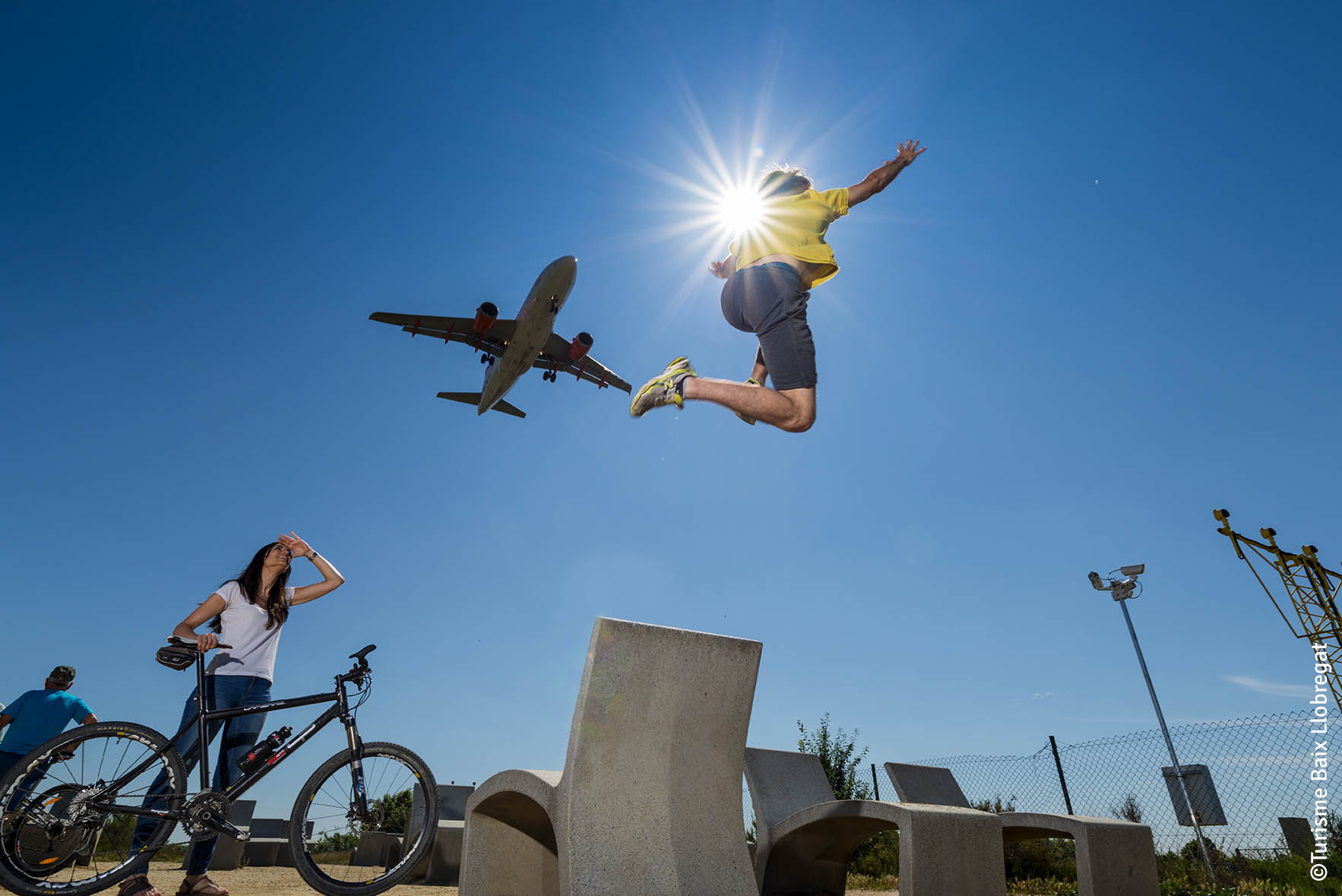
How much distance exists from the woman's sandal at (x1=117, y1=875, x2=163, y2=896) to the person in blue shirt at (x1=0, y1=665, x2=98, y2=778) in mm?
2762

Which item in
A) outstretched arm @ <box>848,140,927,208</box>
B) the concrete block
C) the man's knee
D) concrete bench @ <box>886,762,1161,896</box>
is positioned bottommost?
the concrete block

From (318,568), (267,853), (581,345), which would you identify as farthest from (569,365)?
(318,568)

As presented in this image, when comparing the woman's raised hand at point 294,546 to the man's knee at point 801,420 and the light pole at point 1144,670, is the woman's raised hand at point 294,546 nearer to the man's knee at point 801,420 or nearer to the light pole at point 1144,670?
the man's knee at point 801,420

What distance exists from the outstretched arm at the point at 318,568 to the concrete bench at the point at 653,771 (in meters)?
1.56

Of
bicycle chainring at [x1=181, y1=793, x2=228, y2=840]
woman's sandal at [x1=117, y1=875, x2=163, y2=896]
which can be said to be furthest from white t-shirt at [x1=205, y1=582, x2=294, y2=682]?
woman's sandal at [x1=117, y1=875, x2=163, y2=896]

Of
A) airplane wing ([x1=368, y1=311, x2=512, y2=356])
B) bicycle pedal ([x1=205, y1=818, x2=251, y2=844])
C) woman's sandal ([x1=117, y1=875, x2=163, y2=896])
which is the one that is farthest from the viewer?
airplane wing ([x1=368, y1=311, x2=512, y2=356])

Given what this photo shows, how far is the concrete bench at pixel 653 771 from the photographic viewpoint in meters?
3.41

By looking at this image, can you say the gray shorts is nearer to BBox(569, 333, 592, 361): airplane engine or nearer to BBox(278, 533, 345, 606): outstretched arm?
BBox(278, 533, 345, 606): outstretched arm

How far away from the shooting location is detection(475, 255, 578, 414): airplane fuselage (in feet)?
69.7

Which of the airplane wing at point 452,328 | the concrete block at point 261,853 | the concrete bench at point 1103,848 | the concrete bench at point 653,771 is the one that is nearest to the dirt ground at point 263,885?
the concrete block at point 261,853

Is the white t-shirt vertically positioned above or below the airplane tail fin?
below

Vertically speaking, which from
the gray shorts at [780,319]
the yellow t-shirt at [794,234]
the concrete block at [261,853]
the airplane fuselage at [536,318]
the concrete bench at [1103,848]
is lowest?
the concrete block at [261,853]

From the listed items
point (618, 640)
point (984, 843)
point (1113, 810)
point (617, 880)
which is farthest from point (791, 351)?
point (1113, 810)

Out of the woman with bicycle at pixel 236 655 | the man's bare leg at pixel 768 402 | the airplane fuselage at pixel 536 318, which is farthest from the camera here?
the airplane fuselage at pixel 536 318
